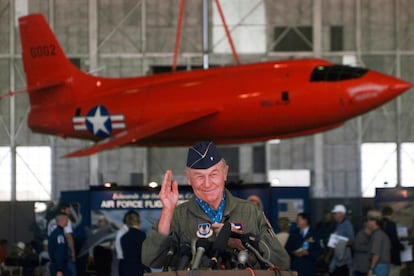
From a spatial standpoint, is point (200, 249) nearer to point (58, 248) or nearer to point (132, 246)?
point (132, 246)

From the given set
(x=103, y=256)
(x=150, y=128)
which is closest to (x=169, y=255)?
(x=103, y=256)

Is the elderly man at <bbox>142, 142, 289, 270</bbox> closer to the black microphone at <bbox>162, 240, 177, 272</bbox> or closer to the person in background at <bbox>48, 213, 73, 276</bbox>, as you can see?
the black microphone at <bbox>162, 240, 177, 272</bbox>

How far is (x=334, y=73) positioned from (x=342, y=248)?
4.19 meters

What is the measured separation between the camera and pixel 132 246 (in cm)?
→ 1373

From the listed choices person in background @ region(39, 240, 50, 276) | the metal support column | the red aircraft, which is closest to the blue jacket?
the red aircraft

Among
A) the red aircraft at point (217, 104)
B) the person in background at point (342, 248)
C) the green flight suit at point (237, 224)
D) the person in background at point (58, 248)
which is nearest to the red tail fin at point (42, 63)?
the red aircraft at point (217, 104)

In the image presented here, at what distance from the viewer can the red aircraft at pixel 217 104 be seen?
19.2m

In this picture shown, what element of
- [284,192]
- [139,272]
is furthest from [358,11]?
[139,272]

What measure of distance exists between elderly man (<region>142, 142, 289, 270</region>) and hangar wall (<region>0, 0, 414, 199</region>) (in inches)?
1005

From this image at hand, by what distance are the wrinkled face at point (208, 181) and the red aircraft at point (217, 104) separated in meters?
14.2

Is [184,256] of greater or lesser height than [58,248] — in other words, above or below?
above

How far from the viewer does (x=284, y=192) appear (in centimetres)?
1692

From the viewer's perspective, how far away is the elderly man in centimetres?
458

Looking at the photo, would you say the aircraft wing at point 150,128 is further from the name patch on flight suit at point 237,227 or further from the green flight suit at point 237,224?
the name patch on flight suit at point 237,227
